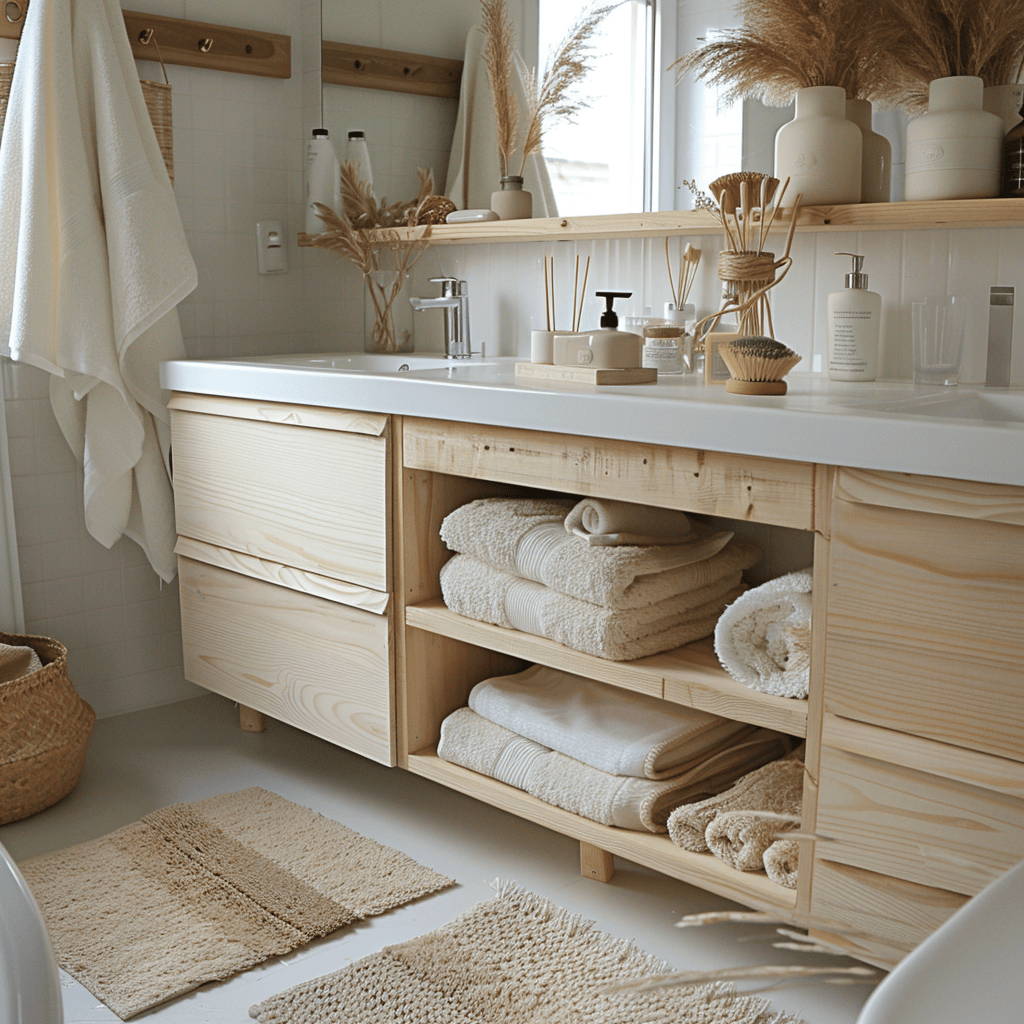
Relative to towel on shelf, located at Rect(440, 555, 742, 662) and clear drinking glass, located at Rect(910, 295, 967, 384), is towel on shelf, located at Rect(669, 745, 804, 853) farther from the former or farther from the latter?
clear drinking glass, located at Rect(910, 295, 967, 384)

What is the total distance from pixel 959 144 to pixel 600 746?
949 mm

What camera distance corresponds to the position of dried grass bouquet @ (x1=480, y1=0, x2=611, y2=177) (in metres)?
2.00

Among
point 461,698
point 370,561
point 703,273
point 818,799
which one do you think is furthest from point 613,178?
point 818,799

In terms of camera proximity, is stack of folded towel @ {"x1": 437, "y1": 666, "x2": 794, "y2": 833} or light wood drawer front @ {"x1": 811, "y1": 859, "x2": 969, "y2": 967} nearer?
light wood drawer front @ {"x1": 811, "y1": 859, "x2": 969, "y2": 967}

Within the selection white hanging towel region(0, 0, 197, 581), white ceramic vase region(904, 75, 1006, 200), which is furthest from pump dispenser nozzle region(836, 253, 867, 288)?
white hanging towel region(0, 0, 197, 581)

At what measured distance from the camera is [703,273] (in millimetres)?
1918

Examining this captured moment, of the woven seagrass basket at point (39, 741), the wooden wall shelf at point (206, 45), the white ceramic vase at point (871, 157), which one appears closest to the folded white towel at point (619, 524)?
the white ceramic vase at point (871, 157)

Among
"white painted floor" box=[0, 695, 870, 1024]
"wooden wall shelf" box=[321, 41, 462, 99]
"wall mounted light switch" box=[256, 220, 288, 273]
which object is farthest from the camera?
"wall mounted light switch" box=[256, 220, 288, 273]

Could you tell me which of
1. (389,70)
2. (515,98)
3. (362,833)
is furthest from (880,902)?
(389,70)

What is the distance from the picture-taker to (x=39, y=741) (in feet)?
6.29

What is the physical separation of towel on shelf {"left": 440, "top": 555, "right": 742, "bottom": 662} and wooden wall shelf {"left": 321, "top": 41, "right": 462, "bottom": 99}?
3.42ft

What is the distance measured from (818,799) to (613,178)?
116 centimetres

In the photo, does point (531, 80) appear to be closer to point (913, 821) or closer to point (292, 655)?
point (292, 655)

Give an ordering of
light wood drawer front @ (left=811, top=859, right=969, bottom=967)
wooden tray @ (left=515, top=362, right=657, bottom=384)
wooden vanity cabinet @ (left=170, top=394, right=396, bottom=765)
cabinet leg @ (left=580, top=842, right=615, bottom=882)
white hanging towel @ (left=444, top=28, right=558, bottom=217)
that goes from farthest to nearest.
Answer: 1. white hanging towel @ (left=444, top=28, right=558, bottom=217)
2. wooden vanity cabinet @ (left=170, top=394, right=396, bottom=765)
3. cabinet leg @ (left=580, top=842, right=615, bottom=882)
4. wooden tray @ (left=515, top=362, right=657, bottom=384)
5. light wood drawer front @ (left=811, top=859, right=969, bottom=967)
